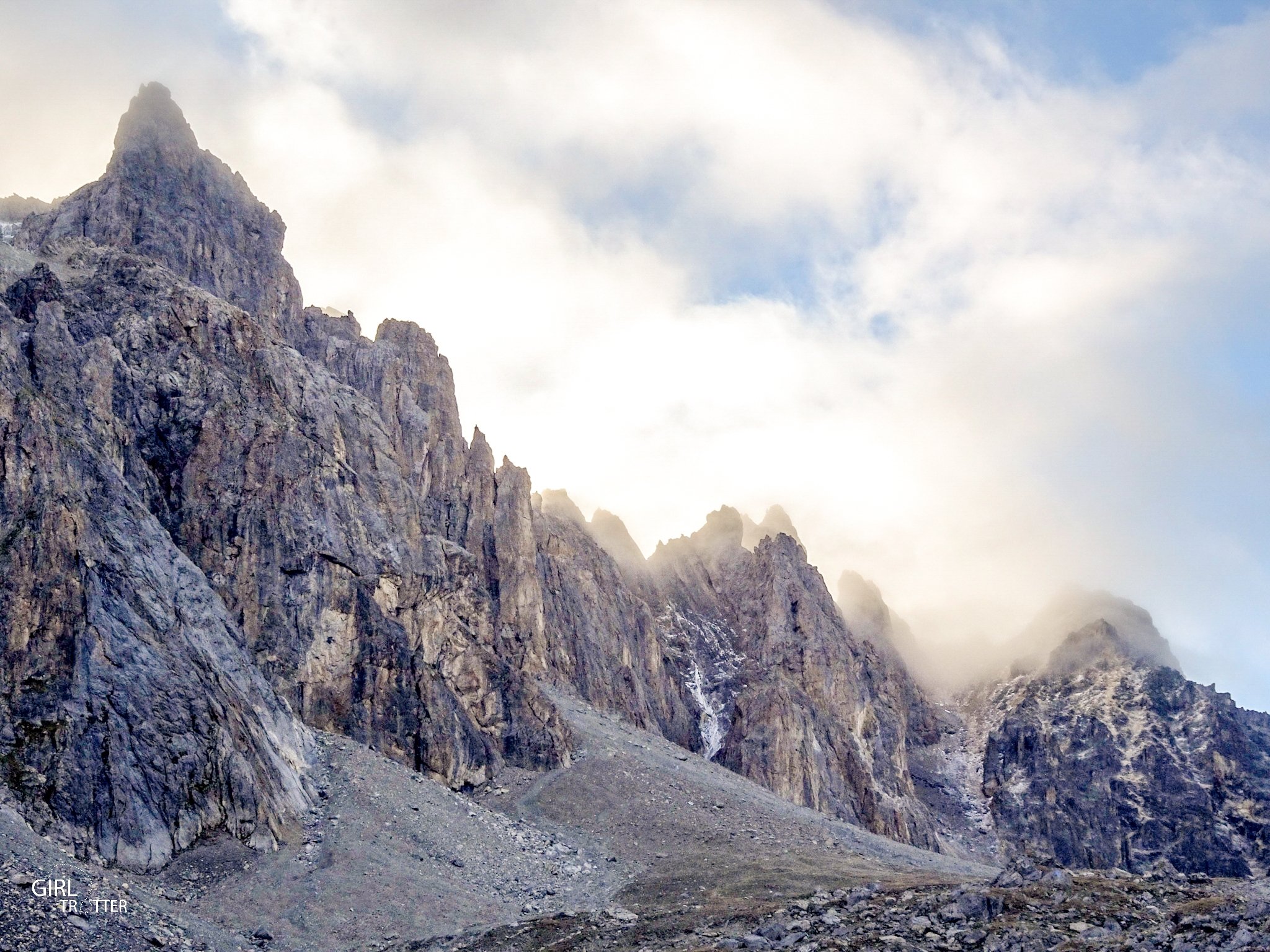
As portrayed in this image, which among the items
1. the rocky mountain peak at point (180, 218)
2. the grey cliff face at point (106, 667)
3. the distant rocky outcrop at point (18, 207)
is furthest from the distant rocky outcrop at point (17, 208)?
the grey cliff face at point (106, 667)

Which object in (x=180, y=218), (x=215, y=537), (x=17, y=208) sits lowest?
(x=215, y=537)

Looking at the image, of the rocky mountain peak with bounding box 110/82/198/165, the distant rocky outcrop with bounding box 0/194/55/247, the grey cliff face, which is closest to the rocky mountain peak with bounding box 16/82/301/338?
the rocky mountain peak with bounding box 110/82/198/165

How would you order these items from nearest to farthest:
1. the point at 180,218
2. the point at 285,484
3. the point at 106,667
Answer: the point at 106,667 → the point at 285,484 → the point at 180,218

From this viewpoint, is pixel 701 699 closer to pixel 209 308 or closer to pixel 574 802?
pixel 574 802

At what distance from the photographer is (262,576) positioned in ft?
347

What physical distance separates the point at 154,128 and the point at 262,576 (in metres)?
85.9

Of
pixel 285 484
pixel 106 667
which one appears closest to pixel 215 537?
pixel 285 484

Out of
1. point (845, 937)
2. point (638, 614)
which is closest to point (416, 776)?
point (845, 937)

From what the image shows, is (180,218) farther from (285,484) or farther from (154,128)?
(285,484)

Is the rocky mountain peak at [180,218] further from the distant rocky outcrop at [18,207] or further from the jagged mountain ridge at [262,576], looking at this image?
the distant rocky outcrop at [18,207]

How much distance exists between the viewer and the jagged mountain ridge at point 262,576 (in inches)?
2852

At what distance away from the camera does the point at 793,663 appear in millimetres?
198625

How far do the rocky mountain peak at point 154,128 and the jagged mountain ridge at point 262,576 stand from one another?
397mm

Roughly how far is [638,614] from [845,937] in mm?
140789
